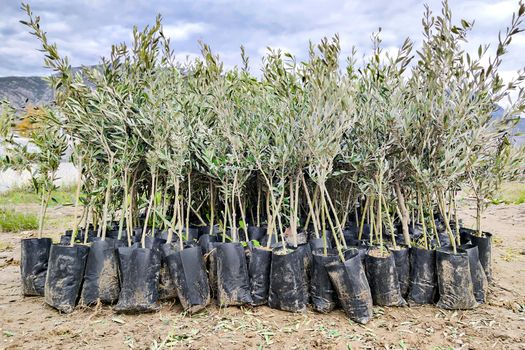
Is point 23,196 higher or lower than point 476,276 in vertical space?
higher

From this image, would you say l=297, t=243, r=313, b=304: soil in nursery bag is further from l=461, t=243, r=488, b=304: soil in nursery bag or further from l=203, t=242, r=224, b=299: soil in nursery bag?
l=461, t=243, r=488, b=304: soil in nursery bag

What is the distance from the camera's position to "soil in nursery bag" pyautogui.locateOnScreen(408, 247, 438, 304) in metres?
2.91

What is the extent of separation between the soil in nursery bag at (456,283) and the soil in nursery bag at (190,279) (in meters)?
1.81

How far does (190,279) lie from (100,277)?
732mm

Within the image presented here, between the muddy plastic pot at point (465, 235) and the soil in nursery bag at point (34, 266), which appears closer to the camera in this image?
the soil in nursery bag at point (34, 266)

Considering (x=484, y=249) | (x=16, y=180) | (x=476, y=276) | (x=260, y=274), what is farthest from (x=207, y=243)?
(x=16, y=180)

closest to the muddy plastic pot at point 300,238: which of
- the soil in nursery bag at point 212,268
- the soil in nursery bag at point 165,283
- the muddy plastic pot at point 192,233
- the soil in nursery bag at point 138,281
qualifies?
the soil in nursery bag at point 212,268

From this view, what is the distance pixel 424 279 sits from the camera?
2.92 metres

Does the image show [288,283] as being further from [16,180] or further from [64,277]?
[16,180]

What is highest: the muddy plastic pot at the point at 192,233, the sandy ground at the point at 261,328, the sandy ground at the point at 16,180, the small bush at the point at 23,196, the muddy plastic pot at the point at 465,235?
the sandy ground at the point at 16,180

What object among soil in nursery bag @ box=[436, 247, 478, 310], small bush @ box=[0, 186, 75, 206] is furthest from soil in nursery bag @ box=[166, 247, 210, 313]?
A: small bush @ box=[0, 186, 75, 206]

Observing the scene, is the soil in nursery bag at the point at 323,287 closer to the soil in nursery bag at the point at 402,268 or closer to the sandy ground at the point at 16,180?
the soil in nursery bag at the point at 402,268

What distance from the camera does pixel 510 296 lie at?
3094 millimetres

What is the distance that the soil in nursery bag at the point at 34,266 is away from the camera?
318cm
